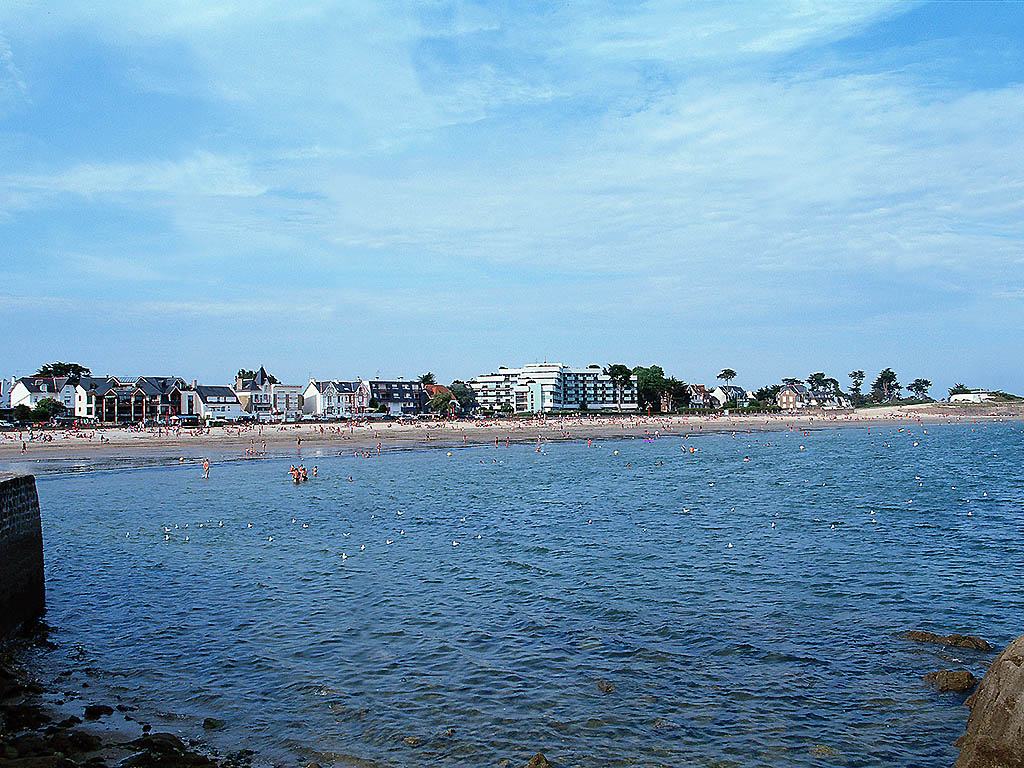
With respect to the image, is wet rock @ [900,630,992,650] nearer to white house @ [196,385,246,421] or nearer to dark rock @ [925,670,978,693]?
dark rock @ [925,670,978,693]

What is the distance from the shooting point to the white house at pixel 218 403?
423 feet

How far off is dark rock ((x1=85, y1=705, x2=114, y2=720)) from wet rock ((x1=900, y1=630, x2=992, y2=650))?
14.5m

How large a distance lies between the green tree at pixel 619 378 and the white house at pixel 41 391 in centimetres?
11367

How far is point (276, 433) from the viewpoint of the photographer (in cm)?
9938

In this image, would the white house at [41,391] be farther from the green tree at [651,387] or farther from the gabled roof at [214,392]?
the green tree at [651,387]

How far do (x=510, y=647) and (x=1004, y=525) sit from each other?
2326 centimetres

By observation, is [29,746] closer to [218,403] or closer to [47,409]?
[47,409]

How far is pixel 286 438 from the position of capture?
305 ft

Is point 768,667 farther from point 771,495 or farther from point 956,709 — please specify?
point 771,495

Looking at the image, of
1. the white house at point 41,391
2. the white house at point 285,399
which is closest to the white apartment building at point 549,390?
the white house at point 285,399

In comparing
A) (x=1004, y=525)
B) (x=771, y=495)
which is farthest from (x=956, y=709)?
(x=771, y=495)

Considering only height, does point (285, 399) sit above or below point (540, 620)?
above

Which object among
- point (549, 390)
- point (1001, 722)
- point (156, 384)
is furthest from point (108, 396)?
point (1001, 722)

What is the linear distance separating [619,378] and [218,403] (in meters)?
92.5
